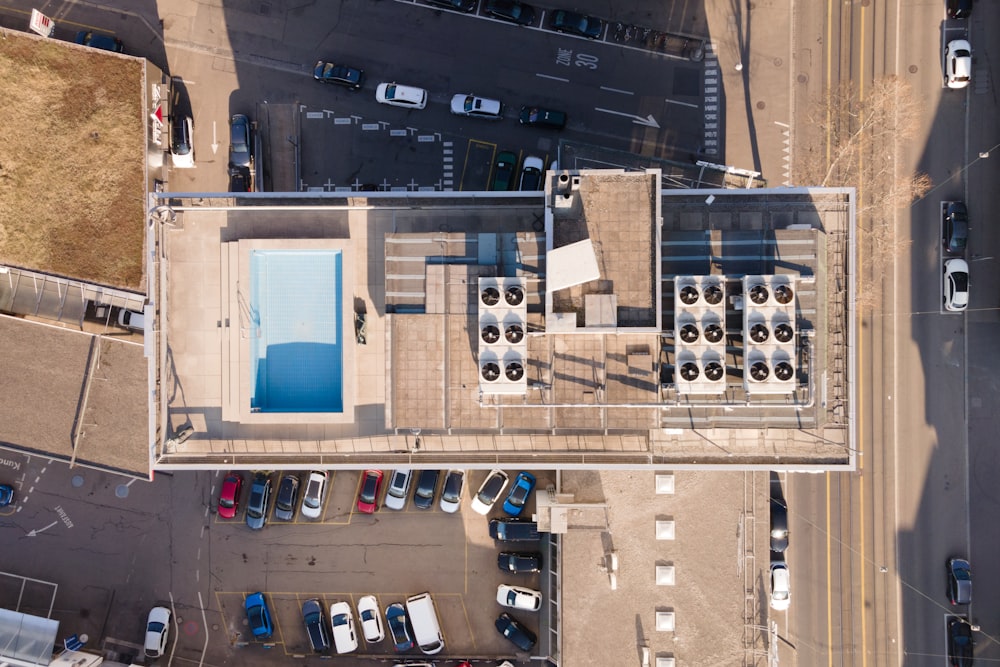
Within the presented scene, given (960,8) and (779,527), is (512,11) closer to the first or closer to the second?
(960,8)

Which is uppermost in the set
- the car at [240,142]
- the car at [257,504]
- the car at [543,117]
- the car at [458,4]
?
the car at [458,4]

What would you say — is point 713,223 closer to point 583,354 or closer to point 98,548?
point 583,354

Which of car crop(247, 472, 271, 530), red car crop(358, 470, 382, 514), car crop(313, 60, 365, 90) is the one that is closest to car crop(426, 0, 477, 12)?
car crop(313, 60, 365, 90)

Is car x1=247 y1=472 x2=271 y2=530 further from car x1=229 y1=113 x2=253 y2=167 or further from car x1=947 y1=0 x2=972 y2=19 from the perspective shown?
car x1=947 y1=0 x2=972 y2=19

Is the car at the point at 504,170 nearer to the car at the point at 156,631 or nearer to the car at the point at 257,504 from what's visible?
the car at the point at 257,504

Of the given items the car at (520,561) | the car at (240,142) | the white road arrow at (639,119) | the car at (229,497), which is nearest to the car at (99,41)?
the car at (240,142)
